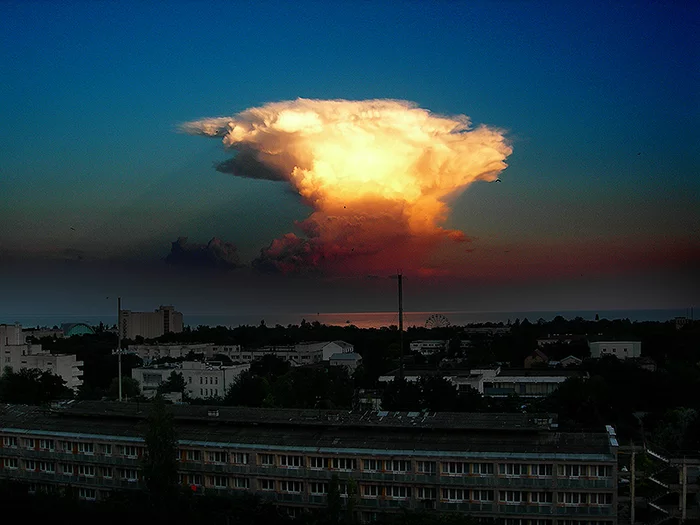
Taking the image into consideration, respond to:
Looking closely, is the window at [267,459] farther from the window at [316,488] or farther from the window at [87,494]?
the window at [87,494]

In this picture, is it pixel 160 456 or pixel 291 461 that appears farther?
pixel 291 461

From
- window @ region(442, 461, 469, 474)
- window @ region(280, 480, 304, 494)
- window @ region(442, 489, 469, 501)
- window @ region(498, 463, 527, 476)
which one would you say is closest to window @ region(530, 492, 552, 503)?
window @ region(498, 463, 527, 476)

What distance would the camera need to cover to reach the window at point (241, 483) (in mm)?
19097

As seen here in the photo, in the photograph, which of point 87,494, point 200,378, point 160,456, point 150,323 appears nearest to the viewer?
point 160,456

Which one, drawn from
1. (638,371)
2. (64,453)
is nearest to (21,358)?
(64,453)

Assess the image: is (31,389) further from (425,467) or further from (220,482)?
(425,467)

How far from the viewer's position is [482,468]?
1739 centimetres

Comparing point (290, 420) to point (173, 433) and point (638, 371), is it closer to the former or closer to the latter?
point (173, 433)

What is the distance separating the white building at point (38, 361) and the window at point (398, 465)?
31.9m

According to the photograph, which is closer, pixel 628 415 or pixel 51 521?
pixel 51 521

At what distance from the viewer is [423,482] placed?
17641 mm

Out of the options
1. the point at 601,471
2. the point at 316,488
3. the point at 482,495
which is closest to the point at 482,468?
the point at 482,495

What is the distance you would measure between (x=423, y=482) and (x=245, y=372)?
3022 cm

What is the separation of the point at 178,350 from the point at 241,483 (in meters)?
50.5
